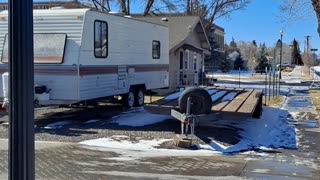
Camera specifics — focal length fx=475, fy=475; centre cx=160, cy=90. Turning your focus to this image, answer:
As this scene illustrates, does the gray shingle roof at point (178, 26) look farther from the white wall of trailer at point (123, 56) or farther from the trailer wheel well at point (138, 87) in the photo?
the trailer wheel well at point (138, 87)

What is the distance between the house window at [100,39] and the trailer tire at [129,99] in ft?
7.42

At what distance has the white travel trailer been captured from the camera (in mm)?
11852

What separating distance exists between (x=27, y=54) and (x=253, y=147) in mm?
7253

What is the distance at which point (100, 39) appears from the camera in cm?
1294

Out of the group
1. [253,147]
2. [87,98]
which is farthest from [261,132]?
[87,98]

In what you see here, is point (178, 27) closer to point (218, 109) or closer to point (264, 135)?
point (264, 135)

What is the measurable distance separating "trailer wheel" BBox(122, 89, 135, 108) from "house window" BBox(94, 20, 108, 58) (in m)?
2.26

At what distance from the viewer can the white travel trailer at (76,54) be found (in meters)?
11.9

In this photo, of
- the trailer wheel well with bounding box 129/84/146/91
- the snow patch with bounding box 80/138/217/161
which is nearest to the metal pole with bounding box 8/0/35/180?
the snow patch with bounding box 80/138/217/161

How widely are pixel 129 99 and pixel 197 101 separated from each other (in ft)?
19.0

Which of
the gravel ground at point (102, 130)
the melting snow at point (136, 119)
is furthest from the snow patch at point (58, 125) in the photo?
the melting snow at point (136, 119)

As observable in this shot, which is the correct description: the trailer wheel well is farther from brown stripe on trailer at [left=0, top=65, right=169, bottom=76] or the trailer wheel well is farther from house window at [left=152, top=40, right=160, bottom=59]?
brown stripe on trailer at [left=0, top=65, right=169, bottom=76]

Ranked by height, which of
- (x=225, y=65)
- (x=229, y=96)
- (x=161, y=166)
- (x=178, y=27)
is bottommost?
(x=161, y=166)

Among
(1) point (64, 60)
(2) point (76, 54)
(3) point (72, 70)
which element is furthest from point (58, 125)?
(2) point (76, 54)
